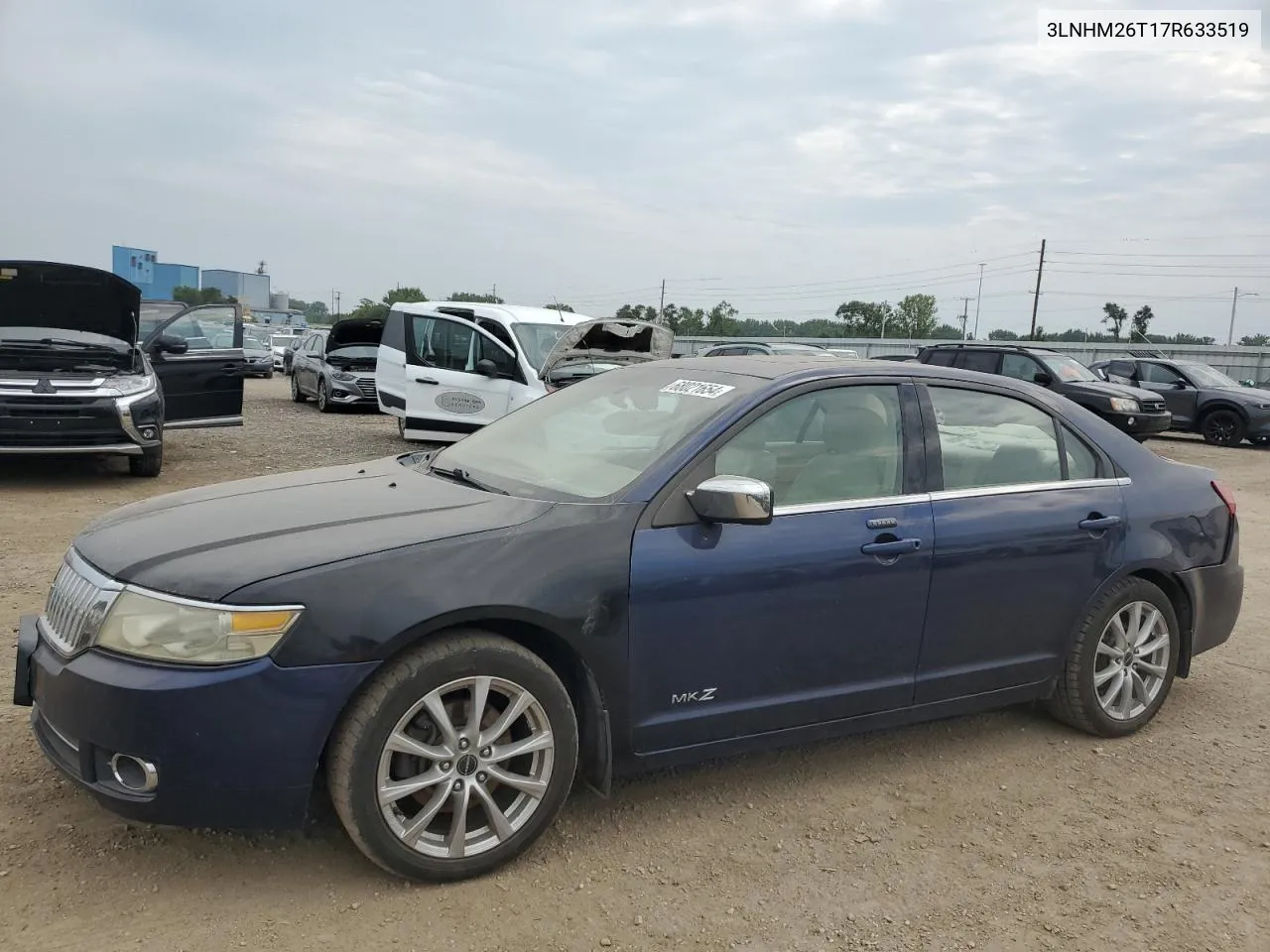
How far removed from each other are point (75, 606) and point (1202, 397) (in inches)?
791

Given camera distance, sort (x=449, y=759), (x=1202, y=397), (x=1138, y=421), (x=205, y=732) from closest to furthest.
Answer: (x=205, y=732), (x=449, y=759), (x=1138, y=421), (x=1202, y=397)

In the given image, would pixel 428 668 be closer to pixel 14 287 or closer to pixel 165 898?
pixel 165 898

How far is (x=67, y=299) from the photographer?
29.8 feet

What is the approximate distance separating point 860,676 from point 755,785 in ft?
1.85

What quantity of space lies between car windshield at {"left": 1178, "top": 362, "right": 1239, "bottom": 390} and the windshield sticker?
18.2m

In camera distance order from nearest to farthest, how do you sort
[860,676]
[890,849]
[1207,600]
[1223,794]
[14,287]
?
[890,849], [860,676], [1223,794], [1207,600], [14,287]

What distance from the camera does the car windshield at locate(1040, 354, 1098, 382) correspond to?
16.3m

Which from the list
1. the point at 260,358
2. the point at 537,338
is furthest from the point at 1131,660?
the point at 260,358

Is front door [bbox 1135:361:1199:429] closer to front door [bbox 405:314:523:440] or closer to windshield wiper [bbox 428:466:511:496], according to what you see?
front door [bbox 405:314:523:440]

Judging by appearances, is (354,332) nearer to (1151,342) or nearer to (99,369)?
(99,369)

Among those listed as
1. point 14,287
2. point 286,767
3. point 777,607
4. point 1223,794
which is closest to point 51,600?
point 286,767

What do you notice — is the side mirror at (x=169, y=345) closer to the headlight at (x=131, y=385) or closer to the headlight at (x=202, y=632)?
the headlight at (x=131, y=385)

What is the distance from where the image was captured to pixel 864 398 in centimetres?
366

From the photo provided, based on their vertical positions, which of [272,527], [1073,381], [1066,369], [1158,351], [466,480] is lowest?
[272,527]
